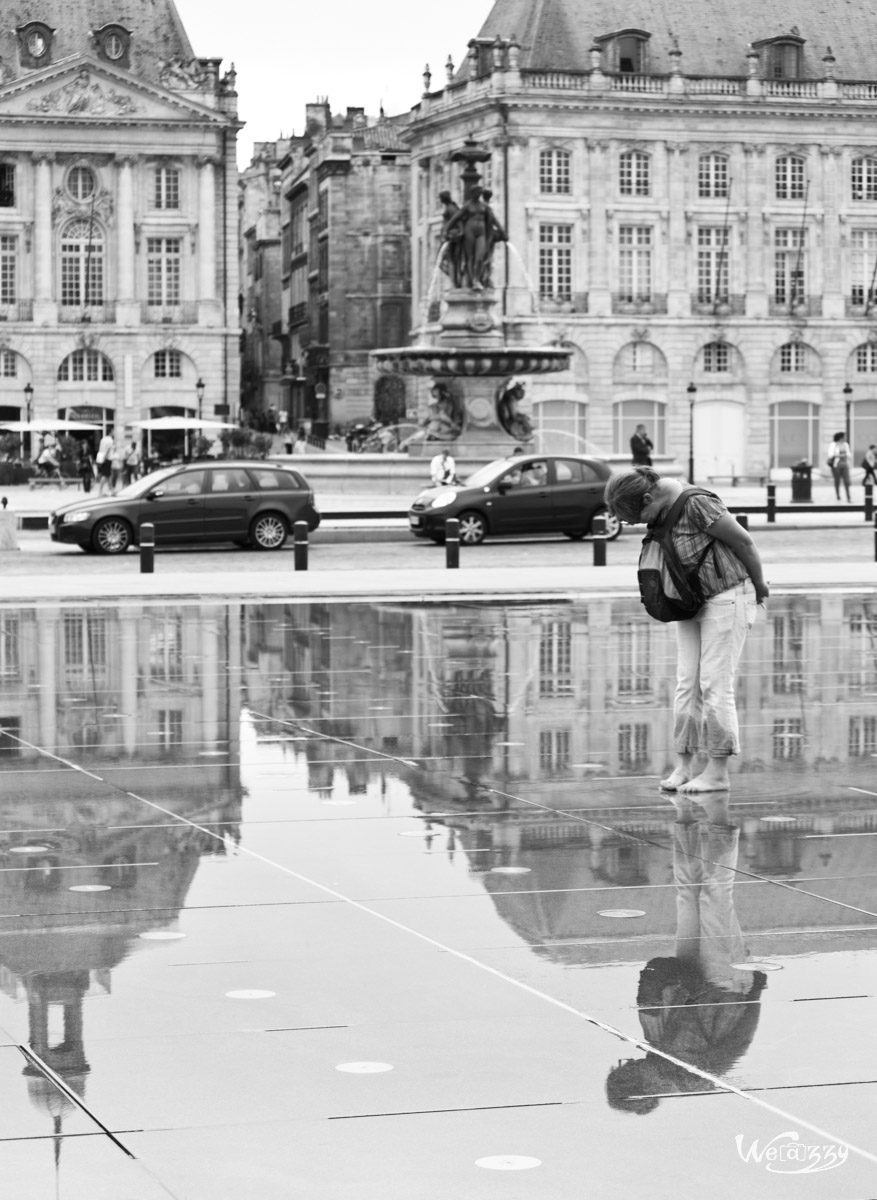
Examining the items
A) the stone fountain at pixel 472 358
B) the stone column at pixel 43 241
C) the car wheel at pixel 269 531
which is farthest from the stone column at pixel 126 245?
the car wheel at pixel 269 531

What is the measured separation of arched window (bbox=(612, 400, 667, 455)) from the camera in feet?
297

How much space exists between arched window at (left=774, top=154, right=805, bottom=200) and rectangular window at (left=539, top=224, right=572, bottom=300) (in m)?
8.86

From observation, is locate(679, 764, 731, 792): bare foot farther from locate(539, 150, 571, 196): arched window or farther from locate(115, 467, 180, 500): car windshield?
locate(539, 150, 571, 196): arched window

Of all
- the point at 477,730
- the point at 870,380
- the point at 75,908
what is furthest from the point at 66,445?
the point at 75,908

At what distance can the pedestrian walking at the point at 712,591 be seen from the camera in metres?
11.2

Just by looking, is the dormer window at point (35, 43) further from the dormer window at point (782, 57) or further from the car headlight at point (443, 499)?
the car headlight at point (443, 499)

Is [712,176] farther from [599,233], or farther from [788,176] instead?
[599,233]

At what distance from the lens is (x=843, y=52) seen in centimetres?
9275

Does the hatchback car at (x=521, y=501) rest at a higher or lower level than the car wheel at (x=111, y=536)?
higher

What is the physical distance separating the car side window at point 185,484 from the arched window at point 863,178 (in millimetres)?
61668

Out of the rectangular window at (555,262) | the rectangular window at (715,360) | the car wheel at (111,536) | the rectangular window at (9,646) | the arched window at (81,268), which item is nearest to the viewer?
the rectangular window at (9,646)

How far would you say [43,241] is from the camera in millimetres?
93000

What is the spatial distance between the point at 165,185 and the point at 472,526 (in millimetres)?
60842

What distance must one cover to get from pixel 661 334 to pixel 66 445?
25.3m
